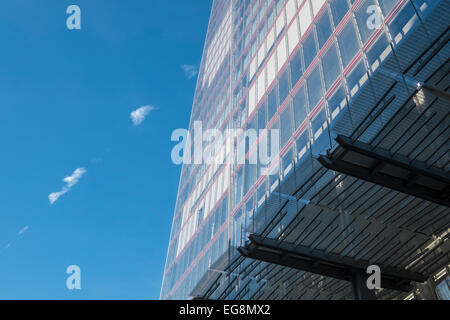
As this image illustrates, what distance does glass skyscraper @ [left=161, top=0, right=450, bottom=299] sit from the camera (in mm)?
9852

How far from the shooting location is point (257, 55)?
76.8ft

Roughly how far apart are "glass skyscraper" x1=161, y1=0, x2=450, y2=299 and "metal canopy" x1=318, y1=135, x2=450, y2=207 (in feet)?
1.15

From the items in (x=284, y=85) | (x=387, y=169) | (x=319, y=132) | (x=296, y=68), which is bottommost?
(x=387, y=169)

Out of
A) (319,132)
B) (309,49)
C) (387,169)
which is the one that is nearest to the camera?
(387,169)

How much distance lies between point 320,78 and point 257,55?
975cm

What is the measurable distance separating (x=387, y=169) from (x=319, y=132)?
10.7 ft

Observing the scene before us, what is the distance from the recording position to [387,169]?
33.8ft

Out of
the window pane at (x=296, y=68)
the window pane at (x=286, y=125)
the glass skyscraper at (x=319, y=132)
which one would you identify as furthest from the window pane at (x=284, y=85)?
the window pane at (x=286, y=125)

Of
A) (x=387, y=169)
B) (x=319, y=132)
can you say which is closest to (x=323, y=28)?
(x=319, y=132)

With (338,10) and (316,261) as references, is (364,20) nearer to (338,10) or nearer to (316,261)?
(338,10)

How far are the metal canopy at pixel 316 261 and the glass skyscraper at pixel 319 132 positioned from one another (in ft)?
1.04

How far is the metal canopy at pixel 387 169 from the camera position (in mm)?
9453

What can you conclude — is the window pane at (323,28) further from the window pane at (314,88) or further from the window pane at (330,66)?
the window pane at (314,88)
